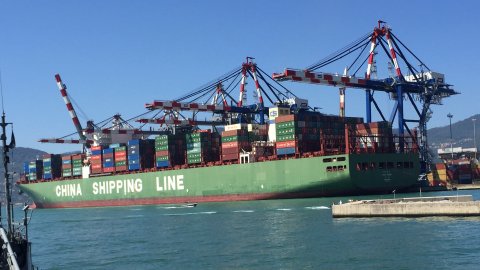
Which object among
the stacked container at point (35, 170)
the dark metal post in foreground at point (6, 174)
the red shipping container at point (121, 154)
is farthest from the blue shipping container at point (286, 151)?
the stacked container at point (35, 170)

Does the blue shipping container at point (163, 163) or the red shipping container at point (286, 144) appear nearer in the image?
the red shipping container at point (286, 144)

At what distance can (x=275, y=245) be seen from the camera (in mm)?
34562

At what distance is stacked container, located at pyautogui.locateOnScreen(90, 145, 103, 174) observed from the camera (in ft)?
351

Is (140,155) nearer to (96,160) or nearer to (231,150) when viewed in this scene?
(96,160)

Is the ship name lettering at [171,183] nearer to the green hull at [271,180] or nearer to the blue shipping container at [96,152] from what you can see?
the green hull at [271,180]

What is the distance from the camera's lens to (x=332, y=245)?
3312 cm

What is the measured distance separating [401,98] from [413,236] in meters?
55.7

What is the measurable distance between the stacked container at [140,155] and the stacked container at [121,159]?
1.15 m

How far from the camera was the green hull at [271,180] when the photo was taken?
247 feet

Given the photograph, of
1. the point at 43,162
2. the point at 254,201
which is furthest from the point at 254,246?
the point at 43,162

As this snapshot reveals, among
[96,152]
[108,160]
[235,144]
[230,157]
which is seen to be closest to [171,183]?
[230,157]

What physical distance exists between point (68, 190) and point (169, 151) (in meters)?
28.5

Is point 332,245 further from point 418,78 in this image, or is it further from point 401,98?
point 418,78

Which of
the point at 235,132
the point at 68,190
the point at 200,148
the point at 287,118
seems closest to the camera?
the point at 287,118
